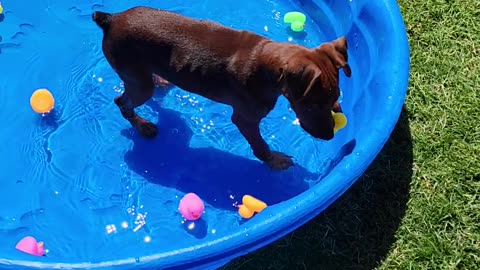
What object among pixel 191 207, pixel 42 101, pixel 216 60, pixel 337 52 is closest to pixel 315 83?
pixel 337 52

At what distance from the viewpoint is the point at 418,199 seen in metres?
4.64

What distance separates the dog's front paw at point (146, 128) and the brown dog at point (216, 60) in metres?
0.46

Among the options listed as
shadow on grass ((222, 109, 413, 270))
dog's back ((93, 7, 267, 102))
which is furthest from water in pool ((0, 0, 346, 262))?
dog's back ((93, 7, 267, 102))

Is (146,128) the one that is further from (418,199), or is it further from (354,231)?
(418,199)

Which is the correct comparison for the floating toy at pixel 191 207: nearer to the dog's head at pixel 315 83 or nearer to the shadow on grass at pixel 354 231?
the shadow on grass at pixel 354 231

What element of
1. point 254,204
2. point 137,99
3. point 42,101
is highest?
point 137,99

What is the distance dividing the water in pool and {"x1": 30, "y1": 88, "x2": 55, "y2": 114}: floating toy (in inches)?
3.2

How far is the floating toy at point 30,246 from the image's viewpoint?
172 inches

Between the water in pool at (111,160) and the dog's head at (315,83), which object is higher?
the dog's head at (315,83)

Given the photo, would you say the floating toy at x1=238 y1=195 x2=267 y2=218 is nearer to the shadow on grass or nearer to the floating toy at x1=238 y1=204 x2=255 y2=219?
the floating toy at x1=238 y1=204 x2=255 y2=219

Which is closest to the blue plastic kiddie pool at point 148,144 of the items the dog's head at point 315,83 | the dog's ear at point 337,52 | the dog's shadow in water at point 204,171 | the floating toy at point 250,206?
the dog's shadow in water at point 204,171

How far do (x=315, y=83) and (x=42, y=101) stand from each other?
229cm

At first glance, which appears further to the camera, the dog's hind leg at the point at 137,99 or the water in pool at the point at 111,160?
the water in pool at the point at 111,160

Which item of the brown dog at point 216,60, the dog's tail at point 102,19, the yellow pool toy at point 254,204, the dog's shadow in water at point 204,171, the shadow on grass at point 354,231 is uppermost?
the dog's tail at point 102,19
